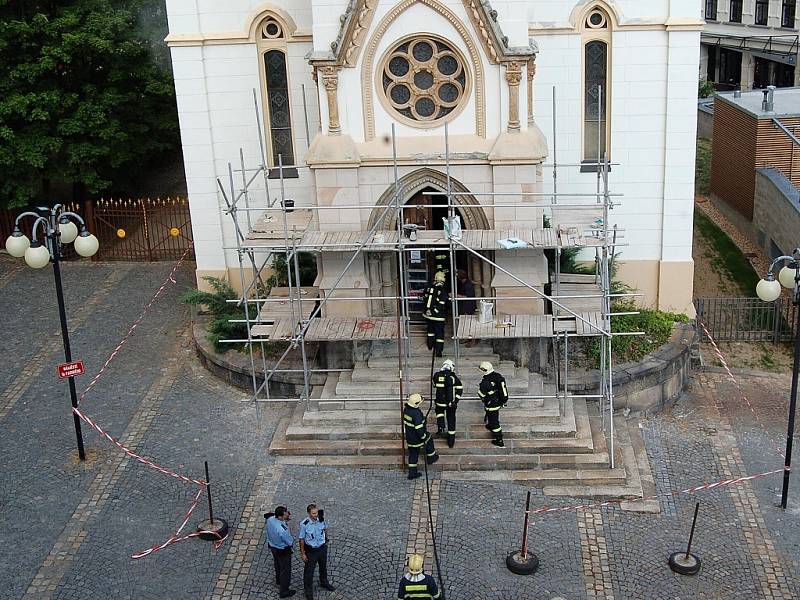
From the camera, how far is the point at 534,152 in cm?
1975

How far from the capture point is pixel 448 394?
18.5 metres

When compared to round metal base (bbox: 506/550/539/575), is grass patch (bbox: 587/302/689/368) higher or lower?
higher

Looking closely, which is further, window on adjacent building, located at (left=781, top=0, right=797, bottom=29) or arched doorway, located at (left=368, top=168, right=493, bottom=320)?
window on adjacent building, located at (left=781, top=0, right=797, bottom=29)

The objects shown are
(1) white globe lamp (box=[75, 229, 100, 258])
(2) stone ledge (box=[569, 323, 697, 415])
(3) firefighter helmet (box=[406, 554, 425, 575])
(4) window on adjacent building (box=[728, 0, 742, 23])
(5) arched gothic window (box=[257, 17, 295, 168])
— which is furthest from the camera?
(4) window on adjacent building (box=[728, 0, 742, 23])

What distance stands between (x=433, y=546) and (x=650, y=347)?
7.23 m

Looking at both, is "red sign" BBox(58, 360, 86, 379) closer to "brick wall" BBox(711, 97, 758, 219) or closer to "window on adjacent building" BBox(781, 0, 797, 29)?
"brick wall" BBox(711, 97, 758, 219)

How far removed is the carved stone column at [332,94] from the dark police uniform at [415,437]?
5319mm

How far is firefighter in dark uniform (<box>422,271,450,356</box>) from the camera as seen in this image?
1992 cm

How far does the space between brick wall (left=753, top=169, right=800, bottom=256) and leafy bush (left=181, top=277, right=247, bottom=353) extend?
13187 mm

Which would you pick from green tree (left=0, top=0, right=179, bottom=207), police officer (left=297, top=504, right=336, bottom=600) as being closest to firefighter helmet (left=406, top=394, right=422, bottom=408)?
police officer (left=297, top=504, right=336, bottom=600)

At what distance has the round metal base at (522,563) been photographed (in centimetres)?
1589

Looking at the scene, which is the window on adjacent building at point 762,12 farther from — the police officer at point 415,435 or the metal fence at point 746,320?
the police officer at point 415,435

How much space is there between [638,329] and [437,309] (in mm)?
4617

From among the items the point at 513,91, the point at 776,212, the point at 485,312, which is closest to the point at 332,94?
the point at 513,91
